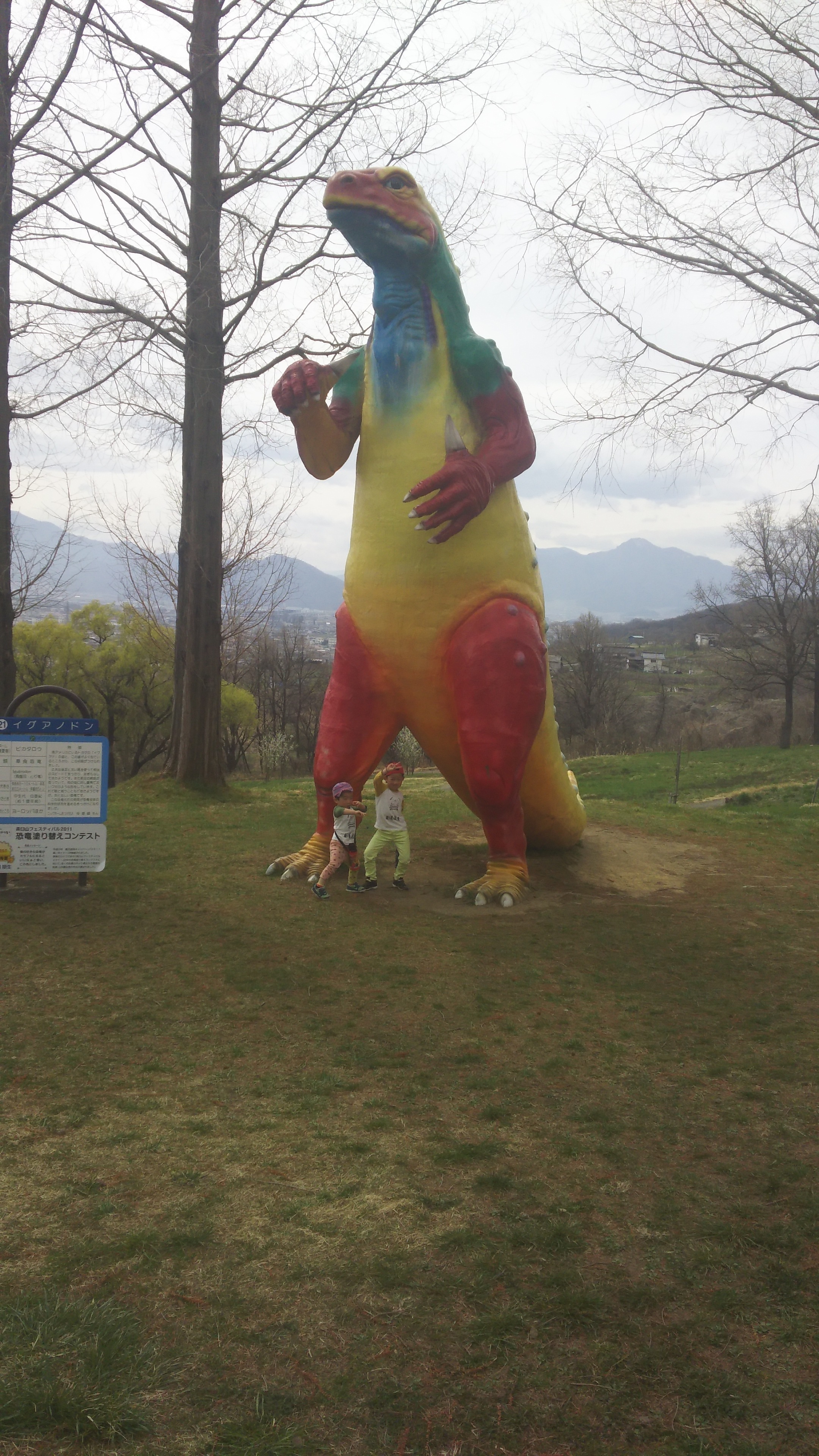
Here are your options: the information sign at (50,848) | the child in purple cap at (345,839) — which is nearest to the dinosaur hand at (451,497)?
the child in purple cap at (345,839)

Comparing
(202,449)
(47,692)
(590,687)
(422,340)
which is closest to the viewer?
(422,340)

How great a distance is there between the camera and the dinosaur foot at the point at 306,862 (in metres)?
6.66

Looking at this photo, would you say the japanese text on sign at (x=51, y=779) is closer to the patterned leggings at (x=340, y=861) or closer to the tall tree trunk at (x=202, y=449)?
the patterned leggings at (x=340, y=861)

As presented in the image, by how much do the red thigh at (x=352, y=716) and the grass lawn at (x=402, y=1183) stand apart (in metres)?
1.02

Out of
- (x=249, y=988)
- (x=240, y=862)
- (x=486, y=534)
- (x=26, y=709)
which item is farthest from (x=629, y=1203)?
(x=26, y=709)

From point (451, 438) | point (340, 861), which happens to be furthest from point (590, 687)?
point (451, 438)

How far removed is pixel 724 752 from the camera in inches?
998

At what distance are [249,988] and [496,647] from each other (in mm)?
2623

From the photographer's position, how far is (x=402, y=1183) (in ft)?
9.26

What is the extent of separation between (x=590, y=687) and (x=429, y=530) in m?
34.6

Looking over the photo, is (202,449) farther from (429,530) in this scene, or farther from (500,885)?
(500,885)

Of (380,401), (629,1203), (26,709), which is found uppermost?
(380,401)

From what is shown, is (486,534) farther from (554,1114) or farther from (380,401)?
(554,1114)

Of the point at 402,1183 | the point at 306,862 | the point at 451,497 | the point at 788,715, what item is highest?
the point at 451,497
